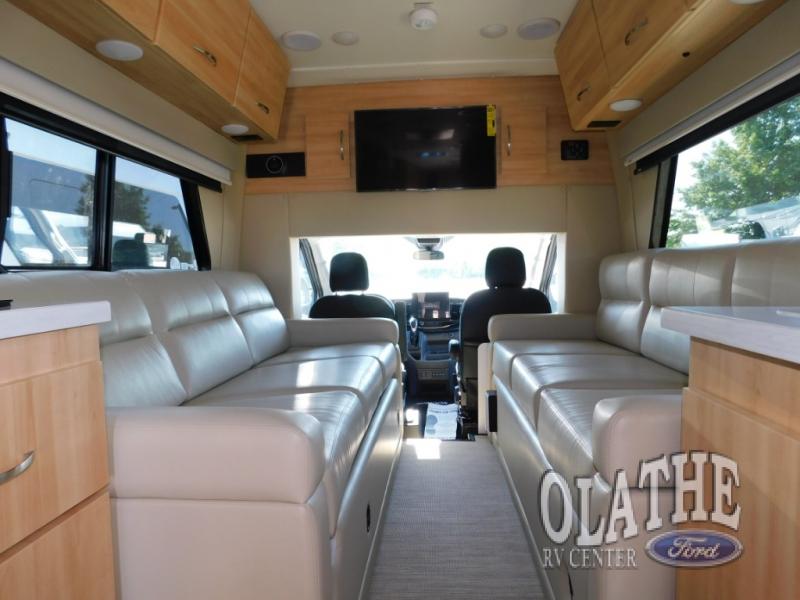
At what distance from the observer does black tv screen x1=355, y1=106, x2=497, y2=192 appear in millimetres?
3562

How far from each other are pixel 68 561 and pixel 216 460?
11.7 inches

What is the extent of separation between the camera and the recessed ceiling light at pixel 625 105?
2796mm

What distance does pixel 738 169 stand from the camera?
2373 mm

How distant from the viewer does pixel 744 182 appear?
7.60ft

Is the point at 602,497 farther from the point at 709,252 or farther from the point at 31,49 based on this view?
the point at 31,49

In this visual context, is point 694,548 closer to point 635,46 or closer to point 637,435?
point 637,435

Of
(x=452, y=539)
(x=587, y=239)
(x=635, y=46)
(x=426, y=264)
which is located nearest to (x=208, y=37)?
(x=635, y=46)

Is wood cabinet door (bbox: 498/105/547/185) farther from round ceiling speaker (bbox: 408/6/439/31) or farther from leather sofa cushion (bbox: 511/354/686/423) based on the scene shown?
leather sofa cushion (bbox: 511/354/686/423)

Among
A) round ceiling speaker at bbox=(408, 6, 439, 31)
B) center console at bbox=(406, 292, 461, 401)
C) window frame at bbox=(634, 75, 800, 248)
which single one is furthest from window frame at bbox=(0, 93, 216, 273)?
window frame at bbox=(634, 75, 800, 248)

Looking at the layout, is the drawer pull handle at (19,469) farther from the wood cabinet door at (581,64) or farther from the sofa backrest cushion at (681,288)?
the wood cabinet door at (581,64)

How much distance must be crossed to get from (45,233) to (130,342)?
719mm

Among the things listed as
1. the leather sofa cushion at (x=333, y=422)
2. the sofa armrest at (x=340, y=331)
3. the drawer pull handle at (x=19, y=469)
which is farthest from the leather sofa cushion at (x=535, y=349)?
the drawer pull handle at (x=19, y=469)

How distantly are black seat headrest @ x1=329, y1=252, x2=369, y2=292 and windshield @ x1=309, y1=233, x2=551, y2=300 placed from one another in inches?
55.4

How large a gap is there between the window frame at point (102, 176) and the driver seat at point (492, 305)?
2022 millimetres
